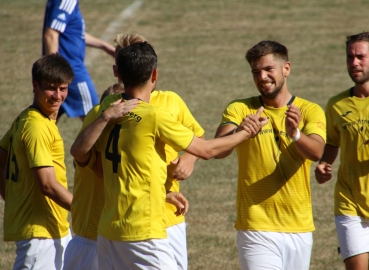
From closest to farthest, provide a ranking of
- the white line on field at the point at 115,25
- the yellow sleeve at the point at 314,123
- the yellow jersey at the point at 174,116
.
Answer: the yellow sleeve at the point at 314,123
the yellow jersey at the point at 174,116
the white line on field at the point at 115,25

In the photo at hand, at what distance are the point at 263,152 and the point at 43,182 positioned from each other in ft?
5.39

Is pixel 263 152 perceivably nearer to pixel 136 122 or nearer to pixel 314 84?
pixel 136 122

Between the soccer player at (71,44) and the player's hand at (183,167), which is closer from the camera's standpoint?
the player's hand at (183,167)

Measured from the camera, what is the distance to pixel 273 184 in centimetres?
570

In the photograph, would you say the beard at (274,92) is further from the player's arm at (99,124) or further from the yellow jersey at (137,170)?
the player's arm at (99,124)

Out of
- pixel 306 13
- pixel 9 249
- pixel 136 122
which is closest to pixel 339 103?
pixel 136 122

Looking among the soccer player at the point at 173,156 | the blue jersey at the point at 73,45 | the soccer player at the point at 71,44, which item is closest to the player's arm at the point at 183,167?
the soccer player at the point at 173,156

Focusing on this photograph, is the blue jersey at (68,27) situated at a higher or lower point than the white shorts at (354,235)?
higher

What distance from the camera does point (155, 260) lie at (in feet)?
15.8

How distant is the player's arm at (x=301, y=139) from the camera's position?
17.3 feet

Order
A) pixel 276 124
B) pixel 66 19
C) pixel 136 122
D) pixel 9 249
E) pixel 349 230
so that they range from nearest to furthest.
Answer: pixel 136 122 < pixel 276 124 < pixel 349 230 < pixel 9 249 < pixel 66 19

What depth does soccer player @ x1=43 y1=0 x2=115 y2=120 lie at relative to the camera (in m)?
9.64

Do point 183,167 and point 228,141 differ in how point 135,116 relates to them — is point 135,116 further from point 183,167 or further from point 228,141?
point 183,167

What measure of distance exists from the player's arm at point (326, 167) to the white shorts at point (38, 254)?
2.18 metres
